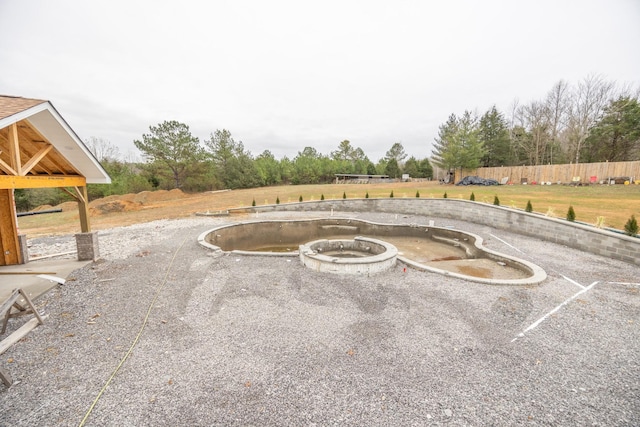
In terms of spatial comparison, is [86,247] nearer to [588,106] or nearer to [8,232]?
[8,232]

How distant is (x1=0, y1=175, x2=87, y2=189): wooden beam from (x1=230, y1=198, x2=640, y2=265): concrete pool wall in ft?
36.7

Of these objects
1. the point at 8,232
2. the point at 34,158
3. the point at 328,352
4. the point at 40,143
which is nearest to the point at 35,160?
the point at 34,158

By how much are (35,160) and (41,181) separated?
2.32 ft

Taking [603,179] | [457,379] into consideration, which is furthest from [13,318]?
[603,179]

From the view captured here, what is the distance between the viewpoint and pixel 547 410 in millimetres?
3080

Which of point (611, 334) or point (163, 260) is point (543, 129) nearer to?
point (611, 334)

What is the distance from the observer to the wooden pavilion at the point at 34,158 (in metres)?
5.39

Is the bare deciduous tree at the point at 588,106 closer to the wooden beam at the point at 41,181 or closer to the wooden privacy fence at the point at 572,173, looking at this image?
the wooden privacy fence at the point at 572,173

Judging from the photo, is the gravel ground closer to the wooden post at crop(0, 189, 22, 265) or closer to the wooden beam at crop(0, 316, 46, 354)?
the wooden beam at crop(0, 316, 46, 354)

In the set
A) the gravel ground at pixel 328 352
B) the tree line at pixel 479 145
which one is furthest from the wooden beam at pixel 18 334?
the tree line at pixel 479 145

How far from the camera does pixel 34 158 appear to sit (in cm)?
597

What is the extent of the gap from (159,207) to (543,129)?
46914 millimetres

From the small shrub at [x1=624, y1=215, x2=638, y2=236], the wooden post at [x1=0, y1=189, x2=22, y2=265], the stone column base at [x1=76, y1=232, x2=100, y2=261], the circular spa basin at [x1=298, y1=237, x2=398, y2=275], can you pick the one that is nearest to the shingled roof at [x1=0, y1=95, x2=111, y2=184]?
the wooden post at [x1=0, y1=189, x2=22, y2=265]

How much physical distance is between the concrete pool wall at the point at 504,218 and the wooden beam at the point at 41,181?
11.2 metres
